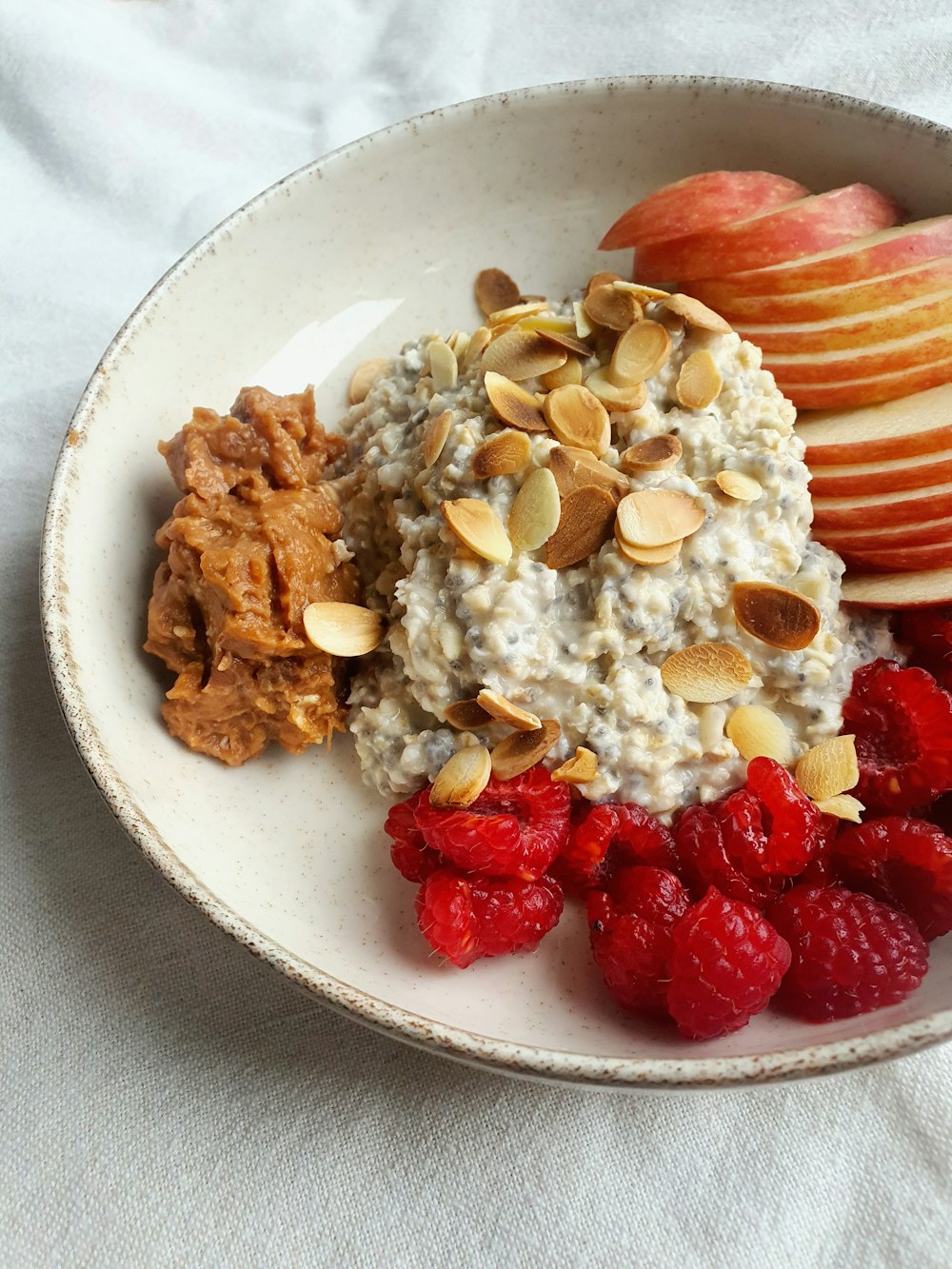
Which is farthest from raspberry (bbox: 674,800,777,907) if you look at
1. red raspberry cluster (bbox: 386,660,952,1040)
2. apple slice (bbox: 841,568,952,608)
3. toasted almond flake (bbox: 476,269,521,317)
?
toasted almond flake (bbox: 476,269,521,317)

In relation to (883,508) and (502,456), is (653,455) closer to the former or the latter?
(502,456)

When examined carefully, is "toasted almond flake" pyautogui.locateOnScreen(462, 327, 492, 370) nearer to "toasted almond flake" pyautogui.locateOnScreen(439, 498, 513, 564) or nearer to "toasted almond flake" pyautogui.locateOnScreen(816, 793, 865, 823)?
"toasted almond flake" pyautogui.locateOnScreen(439, 498, 513, 564)

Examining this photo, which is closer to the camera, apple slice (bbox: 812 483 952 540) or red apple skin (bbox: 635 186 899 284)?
apple slice (bbox: 812 483 952 540)


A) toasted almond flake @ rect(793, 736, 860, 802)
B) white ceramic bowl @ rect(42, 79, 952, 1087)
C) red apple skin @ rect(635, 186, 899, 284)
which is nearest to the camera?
white ceramic bowl @ rect(42, 79, 952, 1087)

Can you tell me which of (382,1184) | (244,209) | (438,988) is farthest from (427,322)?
(382,1184)

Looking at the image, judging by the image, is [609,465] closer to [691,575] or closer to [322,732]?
[691,575]

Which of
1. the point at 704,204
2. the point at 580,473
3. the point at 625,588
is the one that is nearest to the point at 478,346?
the point at 580,473
